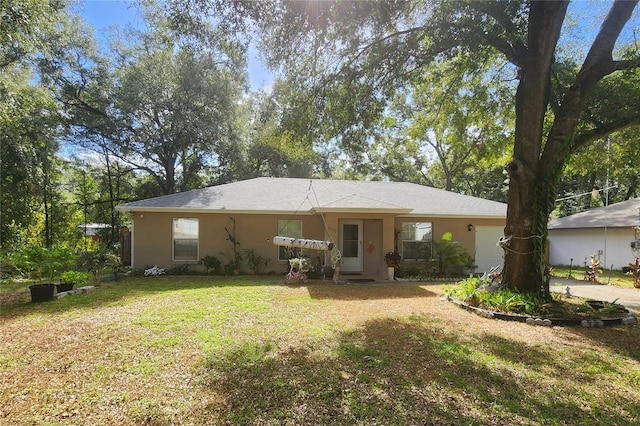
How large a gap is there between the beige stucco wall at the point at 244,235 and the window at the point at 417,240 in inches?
8.5

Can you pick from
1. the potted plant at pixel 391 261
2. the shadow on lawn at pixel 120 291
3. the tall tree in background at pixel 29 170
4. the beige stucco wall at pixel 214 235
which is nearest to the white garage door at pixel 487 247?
the potted plant at pixel 391 261

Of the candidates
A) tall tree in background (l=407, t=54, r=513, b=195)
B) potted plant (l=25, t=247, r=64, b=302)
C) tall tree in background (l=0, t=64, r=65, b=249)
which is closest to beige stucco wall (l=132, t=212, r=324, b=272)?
potted plant (l=25, t=247, r=64, b=302)

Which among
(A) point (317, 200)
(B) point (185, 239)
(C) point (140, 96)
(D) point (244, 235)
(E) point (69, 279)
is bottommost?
(E) point (69, 279)

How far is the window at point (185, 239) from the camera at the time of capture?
41.1 feet

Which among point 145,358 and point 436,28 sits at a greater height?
point 436,28

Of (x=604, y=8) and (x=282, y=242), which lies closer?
(x=604, y=8)

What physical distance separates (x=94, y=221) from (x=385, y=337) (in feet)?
73.0

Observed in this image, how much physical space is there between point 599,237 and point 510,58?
13.8m

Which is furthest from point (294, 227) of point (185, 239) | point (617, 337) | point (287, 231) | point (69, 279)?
point (617, 337)

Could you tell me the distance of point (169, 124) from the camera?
19.0 metres

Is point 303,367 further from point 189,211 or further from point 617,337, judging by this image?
point 189,211

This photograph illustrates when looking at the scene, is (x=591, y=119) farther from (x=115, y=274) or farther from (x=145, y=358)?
(x=115, y=274)

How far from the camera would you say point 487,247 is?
1409 centimetres

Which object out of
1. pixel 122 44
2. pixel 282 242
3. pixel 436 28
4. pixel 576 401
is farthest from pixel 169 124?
pixel 576 401
